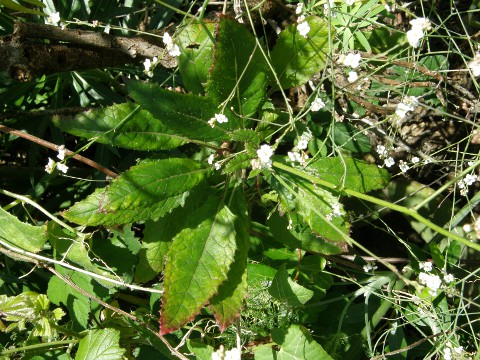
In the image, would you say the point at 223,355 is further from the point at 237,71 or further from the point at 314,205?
the point at 237,71

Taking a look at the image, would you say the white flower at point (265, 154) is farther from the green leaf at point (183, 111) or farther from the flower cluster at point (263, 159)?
the green leaf at point (183, 111)

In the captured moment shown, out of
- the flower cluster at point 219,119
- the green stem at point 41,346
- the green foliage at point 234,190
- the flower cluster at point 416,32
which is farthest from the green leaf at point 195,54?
the green stem at point 41,346

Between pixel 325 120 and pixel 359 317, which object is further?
pixel 325 120

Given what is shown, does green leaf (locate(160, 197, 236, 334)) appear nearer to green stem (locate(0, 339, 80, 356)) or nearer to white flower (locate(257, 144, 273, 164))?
white flower (locate(257, 144, 273, 164))

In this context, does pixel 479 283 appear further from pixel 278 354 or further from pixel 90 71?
pixel 90 71

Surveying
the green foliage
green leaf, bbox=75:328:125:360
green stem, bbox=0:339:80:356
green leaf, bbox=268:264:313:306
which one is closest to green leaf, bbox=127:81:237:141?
the green foliage

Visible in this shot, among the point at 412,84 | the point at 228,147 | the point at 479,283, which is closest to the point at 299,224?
the point at 228,147

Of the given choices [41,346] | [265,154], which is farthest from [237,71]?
[41,346]
